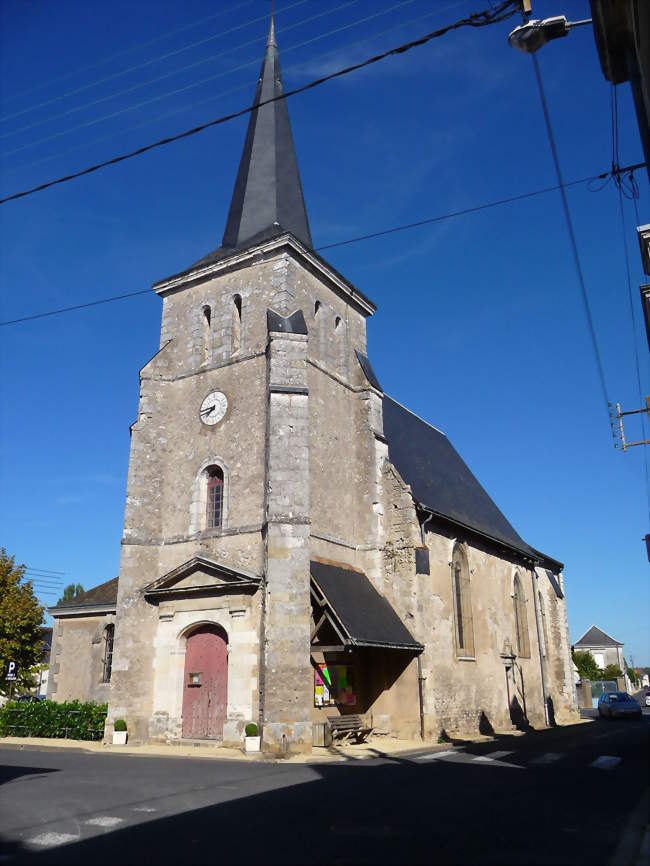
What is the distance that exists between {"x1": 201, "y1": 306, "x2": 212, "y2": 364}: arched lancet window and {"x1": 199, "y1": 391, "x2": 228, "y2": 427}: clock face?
132 cm

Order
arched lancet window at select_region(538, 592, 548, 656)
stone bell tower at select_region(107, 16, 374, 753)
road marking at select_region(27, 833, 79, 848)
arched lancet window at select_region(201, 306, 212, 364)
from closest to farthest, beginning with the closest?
road marking at select_region(27, 833, 79, 848) < stone bell tower at select_region(107, 16, 374, 753) < arched lancet window at select_region(201, 306, 212, 364) < arched lancet window at select_region(538, 592, 548, 656)

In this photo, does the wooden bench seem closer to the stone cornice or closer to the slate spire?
the stone cornice

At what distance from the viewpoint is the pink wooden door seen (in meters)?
15.6

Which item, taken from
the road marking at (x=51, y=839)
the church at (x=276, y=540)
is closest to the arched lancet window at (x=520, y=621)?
the church at (x=276, y=540)

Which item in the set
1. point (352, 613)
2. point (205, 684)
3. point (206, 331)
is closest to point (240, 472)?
point (352, 613)

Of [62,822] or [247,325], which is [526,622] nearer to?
[247,325]

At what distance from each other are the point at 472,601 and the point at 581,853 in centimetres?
1560

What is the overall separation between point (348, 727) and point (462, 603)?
6.19m

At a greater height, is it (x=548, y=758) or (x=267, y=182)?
(x=267, y=182)

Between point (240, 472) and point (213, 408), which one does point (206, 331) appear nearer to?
point (213, 408)

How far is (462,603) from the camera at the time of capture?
814 inches

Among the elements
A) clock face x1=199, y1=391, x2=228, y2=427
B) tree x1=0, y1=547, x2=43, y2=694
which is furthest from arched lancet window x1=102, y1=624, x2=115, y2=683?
clock face x1=199, y1=391, x2=228, y2=427

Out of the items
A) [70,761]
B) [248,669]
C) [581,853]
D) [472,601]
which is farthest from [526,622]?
[581,853]

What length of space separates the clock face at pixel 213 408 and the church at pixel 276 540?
2.3 inches
